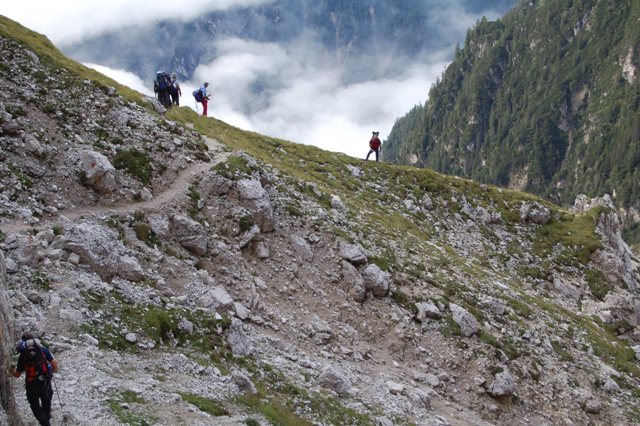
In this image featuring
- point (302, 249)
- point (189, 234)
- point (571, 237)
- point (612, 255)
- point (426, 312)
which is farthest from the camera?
point (571, 237)

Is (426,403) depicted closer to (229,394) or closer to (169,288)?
(229,394)

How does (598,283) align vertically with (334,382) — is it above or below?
above

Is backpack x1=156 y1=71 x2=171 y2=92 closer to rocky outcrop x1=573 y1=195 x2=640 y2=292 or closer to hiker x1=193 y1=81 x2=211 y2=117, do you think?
hiker x1=193 y1=81 x2=211 y2=117

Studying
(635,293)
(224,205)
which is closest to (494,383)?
(224,205)

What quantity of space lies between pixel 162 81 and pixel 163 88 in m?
0.86

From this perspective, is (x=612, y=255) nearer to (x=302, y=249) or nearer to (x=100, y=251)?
(x=302, y=249)

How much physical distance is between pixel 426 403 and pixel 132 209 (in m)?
19.1

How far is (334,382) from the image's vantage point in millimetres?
24125

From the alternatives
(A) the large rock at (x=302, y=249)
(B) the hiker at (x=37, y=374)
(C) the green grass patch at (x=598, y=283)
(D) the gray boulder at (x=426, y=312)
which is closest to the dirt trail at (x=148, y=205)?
(A) the large rock at (x=302, y=249)

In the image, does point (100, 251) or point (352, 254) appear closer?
point (100, 251)

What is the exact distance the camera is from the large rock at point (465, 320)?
32750mm

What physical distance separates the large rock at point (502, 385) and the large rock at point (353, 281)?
8.98 m

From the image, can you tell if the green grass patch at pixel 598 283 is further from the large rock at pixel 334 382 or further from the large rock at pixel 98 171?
the large rock at pixel 98 171

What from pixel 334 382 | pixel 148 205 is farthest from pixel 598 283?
pixel 148 205
